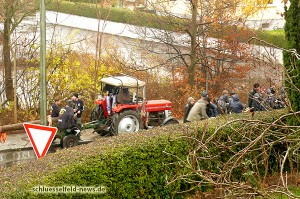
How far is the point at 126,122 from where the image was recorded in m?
20.5

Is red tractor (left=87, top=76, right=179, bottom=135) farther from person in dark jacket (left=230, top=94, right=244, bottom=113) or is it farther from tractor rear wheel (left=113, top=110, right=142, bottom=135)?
person in dark jacket (left=230, top=94, right=244, bottom=113)

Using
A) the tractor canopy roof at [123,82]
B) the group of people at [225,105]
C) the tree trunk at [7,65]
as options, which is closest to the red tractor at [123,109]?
the tractor canopy roof at [123,82]

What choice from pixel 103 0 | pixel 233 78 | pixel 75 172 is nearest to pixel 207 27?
pixel 233 78

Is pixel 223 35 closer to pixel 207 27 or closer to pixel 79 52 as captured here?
pixel 207 27

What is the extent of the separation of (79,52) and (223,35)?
23.1 ft

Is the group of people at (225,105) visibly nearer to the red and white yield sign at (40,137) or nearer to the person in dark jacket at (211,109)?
the person in dark jacket at (211,109)

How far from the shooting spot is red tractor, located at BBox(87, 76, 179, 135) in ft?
66.8

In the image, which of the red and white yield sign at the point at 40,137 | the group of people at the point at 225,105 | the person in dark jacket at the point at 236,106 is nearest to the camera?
the red and white yield sign at the point at 40,137

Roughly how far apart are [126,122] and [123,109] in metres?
0.46

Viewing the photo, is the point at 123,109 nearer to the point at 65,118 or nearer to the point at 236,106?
the point at 65,118

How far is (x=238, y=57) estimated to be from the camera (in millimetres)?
28875

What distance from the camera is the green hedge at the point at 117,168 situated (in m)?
9.50

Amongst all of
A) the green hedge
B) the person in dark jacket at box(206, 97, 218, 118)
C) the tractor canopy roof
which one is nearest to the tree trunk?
the tractor canopy roof

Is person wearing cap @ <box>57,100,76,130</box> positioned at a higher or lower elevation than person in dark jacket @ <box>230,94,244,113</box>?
lower
